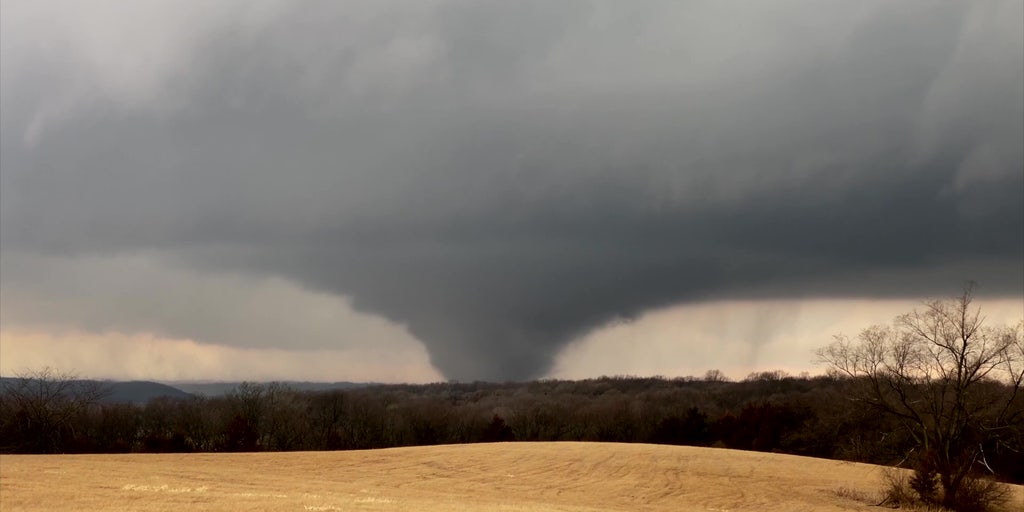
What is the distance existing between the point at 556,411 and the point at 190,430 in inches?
2516

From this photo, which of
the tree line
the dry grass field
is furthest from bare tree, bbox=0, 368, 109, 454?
the dry grass field

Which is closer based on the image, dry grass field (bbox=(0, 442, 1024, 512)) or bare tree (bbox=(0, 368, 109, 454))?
dry grass field (bbox=(0, 442, 1024, 512))

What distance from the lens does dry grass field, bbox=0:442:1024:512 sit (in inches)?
1315

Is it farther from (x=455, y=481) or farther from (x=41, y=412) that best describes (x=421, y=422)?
(x=455, y=481)

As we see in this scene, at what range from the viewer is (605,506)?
42.2 metres

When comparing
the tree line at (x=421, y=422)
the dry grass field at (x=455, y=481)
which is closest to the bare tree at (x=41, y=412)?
the tree line at (x=421, y=422)

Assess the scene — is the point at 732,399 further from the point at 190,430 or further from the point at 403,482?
the point at 403,482

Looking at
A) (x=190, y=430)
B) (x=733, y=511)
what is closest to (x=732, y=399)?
(x=190, y=430)

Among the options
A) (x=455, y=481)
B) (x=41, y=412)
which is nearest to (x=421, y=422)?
(x=41, y=412)

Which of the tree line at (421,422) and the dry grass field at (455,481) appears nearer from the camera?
the dry grass field at (455,481)

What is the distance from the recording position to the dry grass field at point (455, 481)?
33406 millimetres

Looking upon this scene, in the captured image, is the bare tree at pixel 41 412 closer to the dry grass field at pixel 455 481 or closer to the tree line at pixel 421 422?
the tree line at pixel 421 422

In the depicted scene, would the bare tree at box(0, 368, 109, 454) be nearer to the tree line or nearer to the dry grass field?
the tree line

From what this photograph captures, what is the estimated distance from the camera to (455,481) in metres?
50.7
